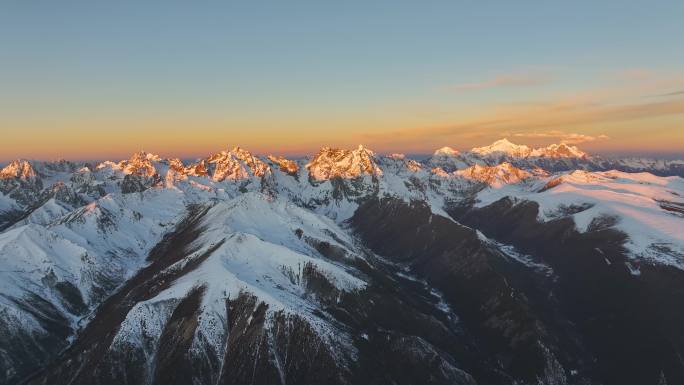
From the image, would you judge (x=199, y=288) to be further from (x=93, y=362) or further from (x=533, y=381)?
(x=533, y=381)

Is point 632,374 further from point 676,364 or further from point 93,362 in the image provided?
point 93,362

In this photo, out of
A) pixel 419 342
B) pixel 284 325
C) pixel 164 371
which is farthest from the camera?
pixel 419 342

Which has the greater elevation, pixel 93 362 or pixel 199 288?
pixel 199 288

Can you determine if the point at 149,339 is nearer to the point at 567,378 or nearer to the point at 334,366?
the point at 334,366

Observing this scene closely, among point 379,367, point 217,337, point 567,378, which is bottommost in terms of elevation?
point 567,378

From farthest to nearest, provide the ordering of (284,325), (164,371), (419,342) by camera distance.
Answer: (419,342), (284,325), (164,371)

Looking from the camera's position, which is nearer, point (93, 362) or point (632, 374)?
point (93, 362)

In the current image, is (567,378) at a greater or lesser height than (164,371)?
lesser

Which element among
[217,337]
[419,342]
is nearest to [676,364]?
[419,342]

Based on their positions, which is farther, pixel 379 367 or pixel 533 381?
pixel 533 381

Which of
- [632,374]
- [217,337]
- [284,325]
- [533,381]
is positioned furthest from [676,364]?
[217,337]
